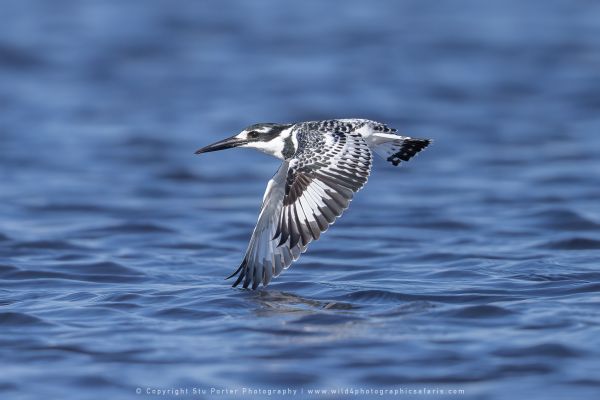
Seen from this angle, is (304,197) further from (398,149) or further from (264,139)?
(398,149)

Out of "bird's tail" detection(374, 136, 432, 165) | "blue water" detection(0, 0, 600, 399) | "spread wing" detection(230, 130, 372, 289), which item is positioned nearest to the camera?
"blue water" detection(0, 0, 600, 399)

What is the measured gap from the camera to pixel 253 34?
26.3 metres

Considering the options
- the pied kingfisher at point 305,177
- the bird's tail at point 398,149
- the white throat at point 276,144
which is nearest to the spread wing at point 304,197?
the pied kingfisher at point 305,177

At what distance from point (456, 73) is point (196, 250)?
11963mm

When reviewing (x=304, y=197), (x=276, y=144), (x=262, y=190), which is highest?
(x=276, y=144)

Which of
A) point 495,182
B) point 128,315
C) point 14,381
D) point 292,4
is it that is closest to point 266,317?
point 128,315

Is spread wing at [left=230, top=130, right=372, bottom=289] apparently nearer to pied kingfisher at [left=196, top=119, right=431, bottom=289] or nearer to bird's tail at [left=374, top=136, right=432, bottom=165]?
pied kingfisher at [left=196, top=119, right=431, bottom=289]

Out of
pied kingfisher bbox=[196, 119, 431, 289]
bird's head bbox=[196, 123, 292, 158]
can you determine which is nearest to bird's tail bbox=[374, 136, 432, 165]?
pied kingfisher bbox=[196, 119, 431, 289]

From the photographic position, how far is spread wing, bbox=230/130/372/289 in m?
9.13

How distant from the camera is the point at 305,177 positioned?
368 inches

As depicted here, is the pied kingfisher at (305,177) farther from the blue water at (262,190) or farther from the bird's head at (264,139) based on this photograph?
the blue water at (262,190)

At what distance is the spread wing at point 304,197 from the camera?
913 centimetres

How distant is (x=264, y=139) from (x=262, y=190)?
507 cm

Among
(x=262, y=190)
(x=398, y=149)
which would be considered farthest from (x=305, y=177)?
(x=262, y=190)
